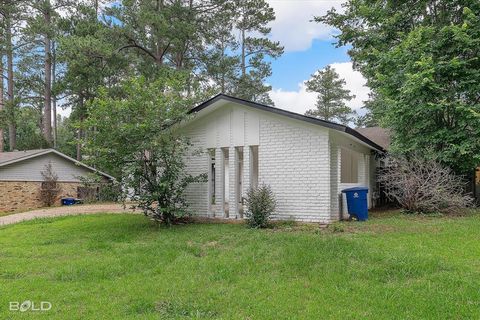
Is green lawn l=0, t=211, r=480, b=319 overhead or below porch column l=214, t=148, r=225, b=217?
below

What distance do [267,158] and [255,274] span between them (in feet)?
18.9

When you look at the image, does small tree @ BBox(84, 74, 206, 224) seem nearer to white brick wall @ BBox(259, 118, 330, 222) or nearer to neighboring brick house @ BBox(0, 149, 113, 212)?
white brick wall @ BBox(259, 118, 330, 222)

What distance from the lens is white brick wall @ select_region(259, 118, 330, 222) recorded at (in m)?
10.0

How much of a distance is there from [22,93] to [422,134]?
96.7ft

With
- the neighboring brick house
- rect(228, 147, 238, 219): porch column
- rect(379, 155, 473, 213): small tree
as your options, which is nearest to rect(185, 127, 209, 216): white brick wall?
rect(228, 147, 238, 219): porch column

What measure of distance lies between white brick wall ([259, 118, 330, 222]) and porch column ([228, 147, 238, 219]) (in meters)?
0.83

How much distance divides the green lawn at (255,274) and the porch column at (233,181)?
2528 millimetres

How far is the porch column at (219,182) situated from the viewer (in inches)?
456

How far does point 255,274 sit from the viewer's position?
544 cm

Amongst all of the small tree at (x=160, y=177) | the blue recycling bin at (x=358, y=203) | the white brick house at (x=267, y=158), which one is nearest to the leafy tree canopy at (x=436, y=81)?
the white brick house at (x=267, y=158)

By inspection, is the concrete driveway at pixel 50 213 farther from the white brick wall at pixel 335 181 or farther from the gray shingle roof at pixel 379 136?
the gray shingle roof at pixel 379 136

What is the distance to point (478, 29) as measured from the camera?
39.7 feet

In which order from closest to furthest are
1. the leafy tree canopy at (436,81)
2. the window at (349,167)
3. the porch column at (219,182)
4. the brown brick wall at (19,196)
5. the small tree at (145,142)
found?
the small tree at (145,142) < the porch column at (219,182) < the leafy tree canopy at (436,81) < the window at (349,167) < the brown brick wall at (19,196)

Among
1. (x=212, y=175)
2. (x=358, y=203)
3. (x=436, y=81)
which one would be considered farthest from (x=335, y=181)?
(x=436, y=81)
